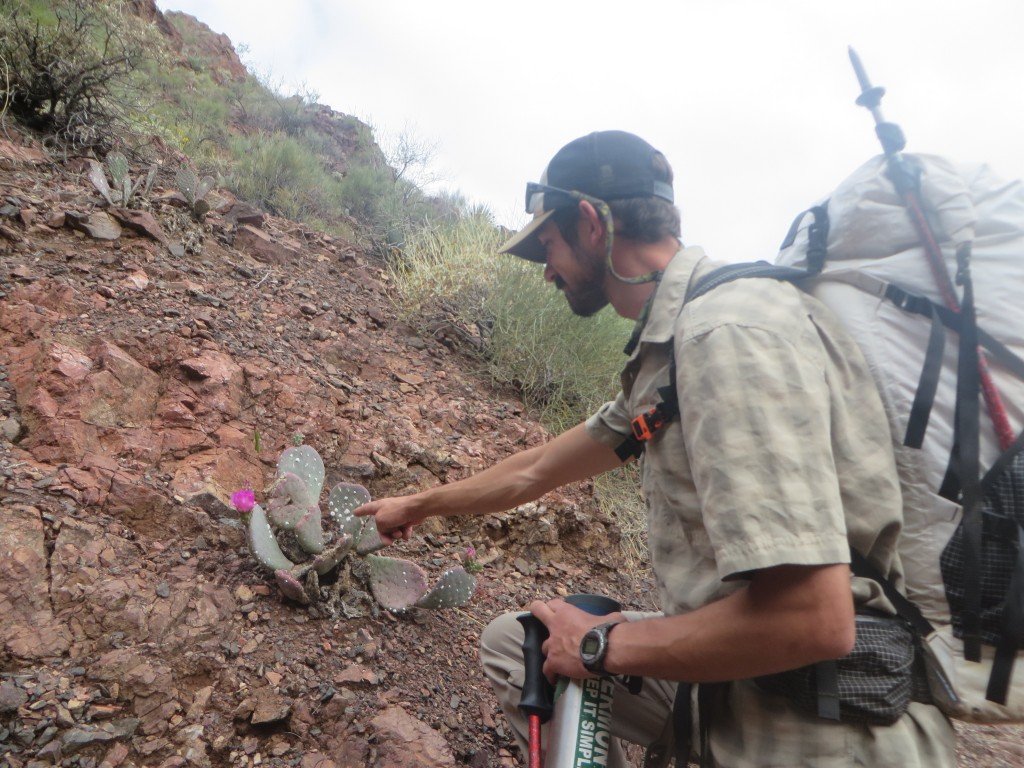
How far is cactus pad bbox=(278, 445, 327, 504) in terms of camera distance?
257 cm

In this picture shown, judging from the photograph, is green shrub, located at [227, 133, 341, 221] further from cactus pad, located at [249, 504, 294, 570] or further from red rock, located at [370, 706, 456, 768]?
red rock, located at [370, 706, 456, 768]

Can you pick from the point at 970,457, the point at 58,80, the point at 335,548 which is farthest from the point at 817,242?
the point at 58,80

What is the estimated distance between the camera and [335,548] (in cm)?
237

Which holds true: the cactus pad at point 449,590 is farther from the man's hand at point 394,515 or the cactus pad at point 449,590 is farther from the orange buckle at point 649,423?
the orange buckle at point 649,423

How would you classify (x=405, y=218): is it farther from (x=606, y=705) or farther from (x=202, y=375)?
(x=606, y=705)

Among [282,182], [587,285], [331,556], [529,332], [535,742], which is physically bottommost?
[535,742]

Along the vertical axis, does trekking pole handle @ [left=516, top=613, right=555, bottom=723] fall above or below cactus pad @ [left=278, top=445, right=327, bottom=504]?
below

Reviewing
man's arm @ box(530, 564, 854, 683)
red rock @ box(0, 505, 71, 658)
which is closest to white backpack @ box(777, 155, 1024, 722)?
man's arm @ box(530, 564, 854, 683)

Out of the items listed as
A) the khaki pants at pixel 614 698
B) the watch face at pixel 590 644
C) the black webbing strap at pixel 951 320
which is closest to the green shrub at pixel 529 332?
the khaki pants at pixel 614 698

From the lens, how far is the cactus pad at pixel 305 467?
101 inches

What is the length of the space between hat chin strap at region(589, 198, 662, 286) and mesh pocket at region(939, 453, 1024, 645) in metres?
0.84

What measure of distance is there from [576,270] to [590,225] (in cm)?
12

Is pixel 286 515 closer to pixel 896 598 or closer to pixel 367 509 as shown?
pixel 367 509

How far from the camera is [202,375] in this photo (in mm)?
3098
